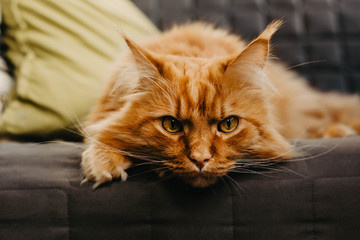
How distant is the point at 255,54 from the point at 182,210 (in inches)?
19.8

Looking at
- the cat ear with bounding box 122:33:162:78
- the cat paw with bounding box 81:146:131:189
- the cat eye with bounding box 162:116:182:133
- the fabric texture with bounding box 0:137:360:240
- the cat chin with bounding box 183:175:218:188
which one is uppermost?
the cat ear with bounding box 122:33:162:78

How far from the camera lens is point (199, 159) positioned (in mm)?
835

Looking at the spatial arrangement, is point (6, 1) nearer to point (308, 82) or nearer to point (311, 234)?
point (311, 234)

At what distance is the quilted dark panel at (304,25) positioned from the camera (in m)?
1.83

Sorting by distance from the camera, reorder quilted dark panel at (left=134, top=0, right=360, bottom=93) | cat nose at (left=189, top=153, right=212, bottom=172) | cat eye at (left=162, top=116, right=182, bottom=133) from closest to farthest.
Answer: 1. cat nose at (left=189, top=153, right=212, bottom=172)
2. cat eye at (left=162, top=116, right=182, bottom=133)
3. quilted dark panel at (left=134, top=0, right=360, bottom=93)

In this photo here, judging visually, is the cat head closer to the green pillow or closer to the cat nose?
the cat nose

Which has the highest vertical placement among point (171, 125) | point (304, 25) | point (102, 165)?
point (304, 25)

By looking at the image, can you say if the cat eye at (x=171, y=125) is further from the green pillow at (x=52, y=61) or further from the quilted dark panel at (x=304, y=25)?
the quilted dark panel at (x=304, y=25)

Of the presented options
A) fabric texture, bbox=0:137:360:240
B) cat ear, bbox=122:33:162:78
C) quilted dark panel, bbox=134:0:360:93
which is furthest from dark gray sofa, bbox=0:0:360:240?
quilted dark panel, bbox=134:0:360:93

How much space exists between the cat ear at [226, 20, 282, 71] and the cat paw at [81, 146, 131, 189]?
0.44m

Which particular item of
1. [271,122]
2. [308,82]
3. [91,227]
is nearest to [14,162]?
[91,227]

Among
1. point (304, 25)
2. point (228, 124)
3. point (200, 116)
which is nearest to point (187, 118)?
point (200, 116)

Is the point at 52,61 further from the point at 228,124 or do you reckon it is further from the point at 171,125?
the point at 228,124

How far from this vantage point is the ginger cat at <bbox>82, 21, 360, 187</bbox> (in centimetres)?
88
